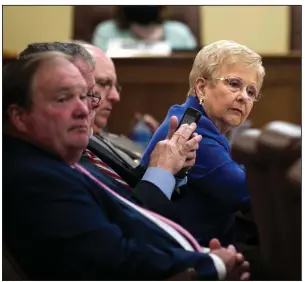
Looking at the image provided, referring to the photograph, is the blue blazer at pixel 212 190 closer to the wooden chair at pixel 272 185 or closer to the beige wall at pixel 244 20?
the wooden chair at pixel 272 185

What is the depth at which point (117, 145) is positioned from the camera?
1.32 meters

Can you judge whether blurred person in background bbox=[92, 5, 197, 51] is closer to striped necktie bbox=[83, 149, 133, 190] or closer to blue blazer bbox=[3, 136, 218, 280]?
striped necktie bbox=[83, 149, 133, 190]

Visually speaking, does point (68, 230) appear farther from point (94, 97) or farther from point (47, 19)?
point (47, 19)

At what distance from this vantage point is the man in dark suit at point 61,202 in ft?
2.73

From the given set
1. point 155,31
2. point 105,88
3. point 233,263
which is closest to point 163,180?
point 233,263

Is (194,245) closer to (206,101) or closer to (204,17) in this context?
(206,101)

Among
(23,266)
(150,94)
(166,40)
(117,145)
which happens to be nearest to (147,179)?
(23,266)

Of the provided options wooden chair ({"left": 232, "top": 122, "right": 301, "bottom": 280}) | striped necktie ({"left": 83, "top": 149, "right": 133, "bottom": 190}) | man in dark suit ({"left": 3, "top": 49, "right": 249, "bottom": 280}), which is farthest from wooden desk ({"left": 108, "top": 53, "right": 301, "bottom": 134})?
man in dark suit ({"left": 3, "top": 49, "right": 249, "bottom": 280})

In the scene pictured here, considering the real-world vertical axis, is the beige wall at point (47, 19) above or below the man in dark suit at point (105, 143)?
above

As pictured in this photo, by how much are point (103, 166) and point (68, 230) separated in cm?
22

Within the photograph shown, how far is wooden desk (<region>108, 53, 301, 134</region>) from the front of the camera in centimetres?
114

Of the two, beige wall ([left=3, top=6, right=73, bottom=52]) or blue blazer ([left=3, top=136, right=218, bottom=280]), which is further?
beige wall ([left=3, top=6, right=73, bottom=52])

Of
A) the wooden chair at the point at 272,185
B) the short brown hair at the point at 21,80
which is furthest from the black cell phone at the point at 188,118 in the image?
the short brown hair at the point at 21,80

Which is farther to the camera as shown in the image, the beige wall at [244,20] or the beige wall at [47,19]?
the beige wall at [244,20]
